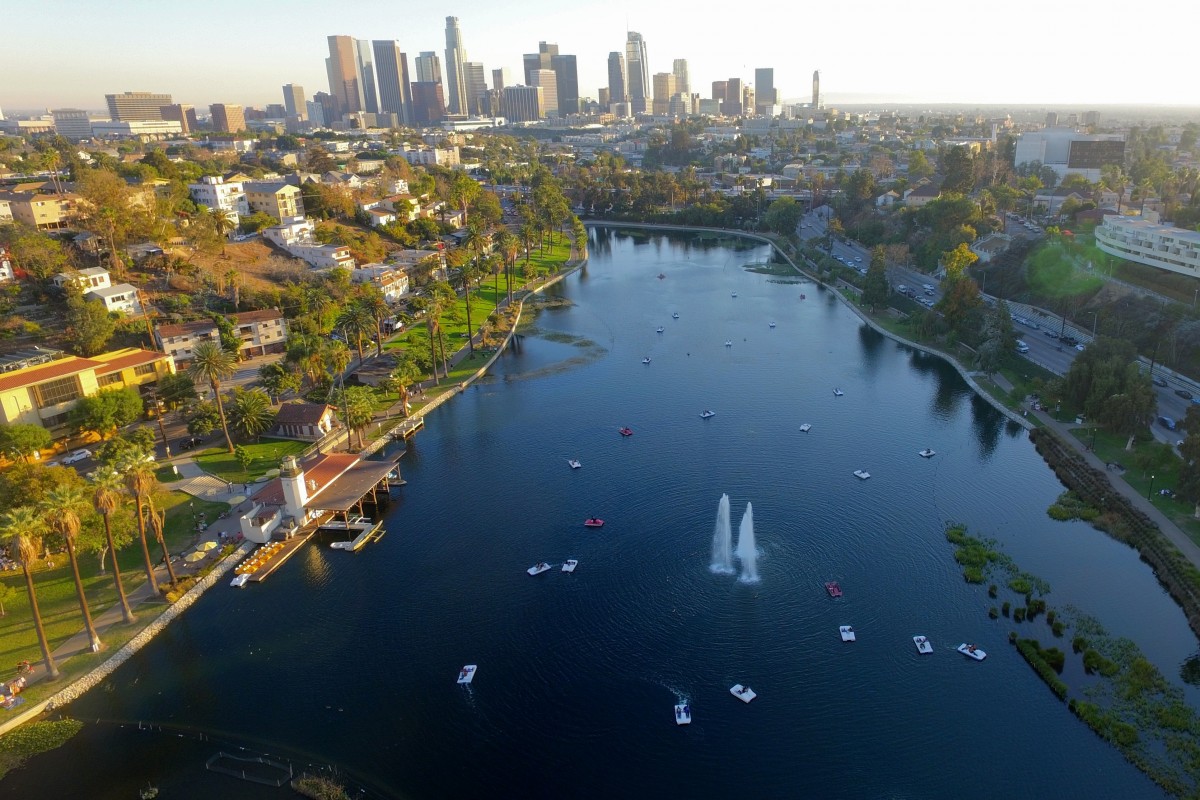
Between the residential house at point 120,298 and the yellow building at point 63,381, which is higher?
the residential house at point 120,298

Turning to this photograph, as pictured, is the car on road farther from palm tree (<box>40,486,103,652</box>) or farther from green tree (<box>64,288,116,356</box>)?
palm tree (<box>40,486,103,652</box>)

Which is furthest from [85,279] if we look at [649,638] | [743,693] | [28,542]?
[743,693]

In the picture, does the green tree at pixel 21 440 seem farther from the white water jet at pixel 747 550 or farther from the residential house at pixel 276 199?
the residential house at pixel 276 199

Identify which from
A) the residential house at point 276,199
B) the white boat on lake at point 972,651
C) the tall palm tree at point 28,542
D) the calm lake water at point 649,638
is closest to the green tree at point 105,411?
the calm lake water at point 649,638

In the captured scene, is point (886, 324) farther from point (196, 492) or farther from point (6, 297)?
point (6, 297)

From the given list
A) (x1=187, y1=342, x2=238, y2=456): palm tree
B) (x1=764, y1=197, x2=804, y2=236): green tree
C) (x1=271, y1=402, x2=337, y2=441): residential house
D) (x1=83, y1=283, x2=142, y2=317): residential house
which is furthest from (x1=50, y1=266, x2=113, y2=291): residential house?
(x1=764, y1=197, x2=804, y2=236): green tree
